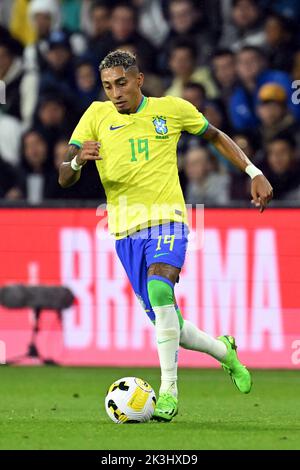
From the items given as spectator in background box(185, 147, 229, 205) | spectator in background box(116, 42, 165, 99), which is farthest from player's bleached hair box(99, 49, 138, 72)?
spectator in background box(116, 42, 165, 99)

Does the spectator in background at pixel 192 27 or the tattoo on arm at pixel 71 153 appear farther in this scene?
the spectator in background at pixel 192 27

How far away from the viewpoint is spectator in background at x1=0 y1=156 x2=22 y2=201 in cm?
1432

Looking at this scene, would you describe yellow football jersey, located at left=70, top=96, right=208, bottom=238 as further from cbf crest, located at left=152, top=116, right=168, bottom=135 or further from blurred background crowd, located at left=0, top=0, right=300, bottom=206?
blurred background crowd, located at left=0, top=0, right=300, bottom=206

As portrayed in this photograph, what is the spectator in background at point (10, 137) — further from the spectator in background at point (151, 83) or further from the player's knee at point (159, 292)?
the player's knee at point (159, 292)

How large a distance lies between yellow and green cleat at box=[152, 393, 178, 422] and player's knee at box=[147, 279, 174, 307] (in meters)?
0.58

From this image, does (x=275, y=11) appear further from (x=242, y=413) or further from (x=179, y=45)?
(x=242, y=413)

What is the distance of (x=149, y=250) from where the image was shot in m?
8.09

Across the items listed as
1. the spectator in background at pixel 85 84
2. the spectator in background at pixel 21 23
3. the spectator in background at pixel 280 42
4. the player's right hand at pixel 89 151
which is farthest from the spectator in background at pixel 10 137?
the player's right hand at pixel 89 151

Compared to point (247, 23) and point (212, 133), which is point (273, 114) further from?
point (212, 133)

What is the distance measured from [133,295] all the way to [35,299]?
99 cm

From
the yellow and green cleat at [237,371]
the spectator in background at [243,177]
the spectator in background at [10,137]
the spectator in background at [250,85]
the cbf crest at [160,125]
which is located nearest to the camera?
the cbf crest at [160,125]

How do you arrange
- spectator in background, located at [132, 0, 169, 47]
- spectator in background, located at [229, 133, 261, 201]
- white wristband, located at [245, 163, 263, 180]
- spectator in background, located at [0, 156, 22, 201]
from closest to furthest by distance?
white wristband, located at [245, 163, 263, 180] < spectator in background, located at [229, 133, 261, 201] < spectator in background, located at [0, 156, 22, 201] < spectator in background, located at [132, 0, 169, 47]

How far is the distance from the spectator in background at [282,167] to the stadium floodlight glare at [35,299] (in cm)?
246

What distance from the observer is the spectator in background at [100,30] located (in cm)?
1502
